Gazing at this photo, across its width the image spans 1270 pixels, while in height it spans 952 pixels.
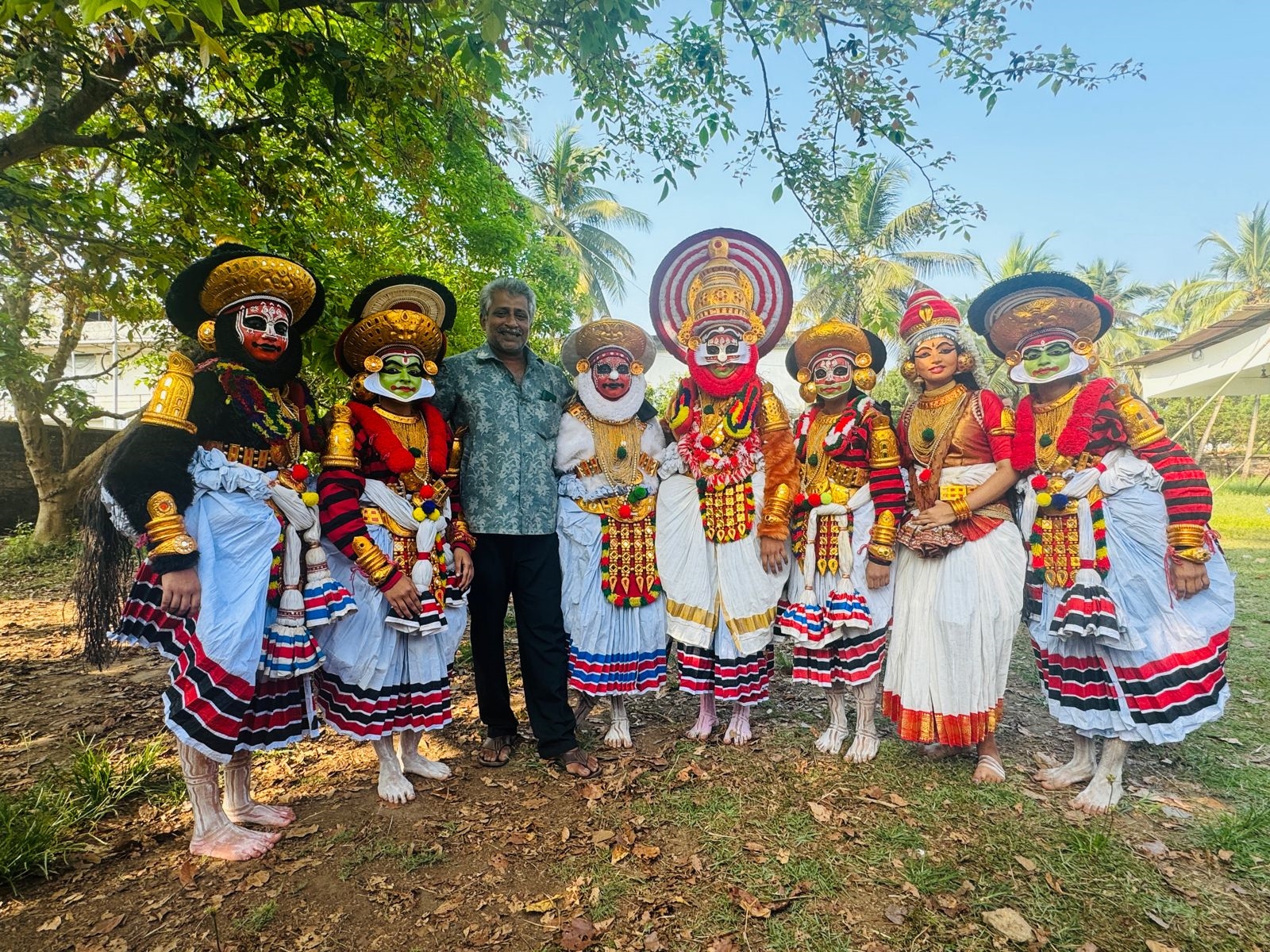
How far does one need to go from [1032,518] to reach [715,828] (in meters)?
2.14

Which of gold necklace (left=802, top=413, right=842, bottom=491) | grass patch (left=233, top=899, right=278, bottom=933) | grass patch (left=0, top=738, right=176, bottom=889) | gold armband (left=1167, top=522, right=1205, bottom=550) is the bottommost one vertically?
grass patch (left=233, top=899, right=278, bottom=933)

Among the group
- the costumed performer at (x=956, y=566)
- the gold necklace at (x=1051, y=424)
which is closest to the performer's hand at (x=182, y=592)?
the costumed performer at (x=956, y=566)

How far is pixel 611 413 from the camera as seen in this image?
372 cm

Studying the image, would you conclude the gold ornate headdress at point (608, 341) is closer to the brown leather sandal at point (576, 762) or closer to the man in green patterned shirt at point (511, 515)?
the man in green patterned shirt at point (511, 515)

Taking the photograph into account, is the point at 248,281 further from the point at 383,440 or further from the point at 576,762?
the point at 576,762

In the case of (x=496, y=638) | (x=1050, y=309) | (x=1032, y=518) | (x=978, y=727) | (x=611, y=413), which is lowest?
(x=978, y=727)

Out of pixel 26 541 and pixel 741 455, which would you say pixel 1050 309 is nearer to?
pixel 741 455

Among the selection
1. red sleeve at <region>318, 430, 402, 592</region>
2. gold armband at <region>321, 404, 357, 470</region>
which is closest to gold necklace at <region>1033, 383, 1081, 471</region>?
red sleeve at <region>318, 430, 402, 592</region>

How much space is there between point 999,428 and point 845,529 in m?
0.90

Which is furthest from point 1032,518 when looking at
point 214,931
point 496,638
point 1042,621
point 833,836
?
point 214,931

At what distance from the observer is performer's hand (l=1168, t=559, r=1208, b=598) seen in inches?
117

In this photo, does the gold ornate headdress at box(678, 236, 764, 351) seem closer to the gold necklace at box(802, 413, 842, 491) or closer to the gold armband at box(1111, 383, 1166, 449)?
the gold necklace at box(802, 413, 842, 491)

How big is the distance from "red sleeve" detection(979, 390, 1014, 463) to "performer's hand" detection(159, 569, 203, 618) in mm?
3612

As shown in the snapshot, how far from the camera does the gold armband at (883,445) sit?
3449 mm
